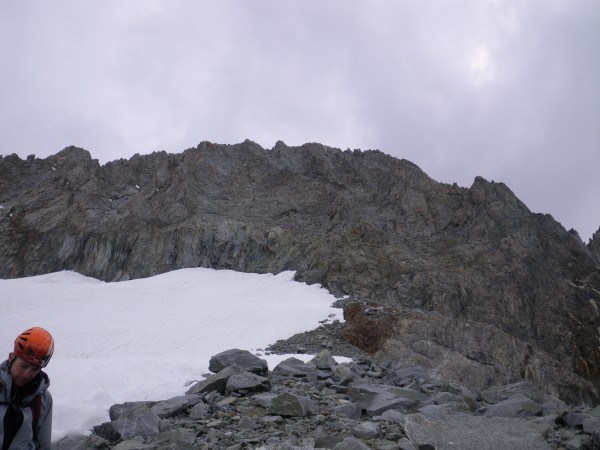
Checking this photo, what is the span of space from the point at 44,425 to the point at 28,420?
0.78 ft

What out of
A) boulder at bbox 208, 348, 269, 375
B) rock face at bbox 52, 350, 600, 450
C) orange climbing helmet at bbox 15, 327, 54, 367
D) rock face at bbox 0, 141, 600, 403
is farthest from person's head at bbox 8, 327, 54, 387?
rock face at bbox 0, 141, 600, 403

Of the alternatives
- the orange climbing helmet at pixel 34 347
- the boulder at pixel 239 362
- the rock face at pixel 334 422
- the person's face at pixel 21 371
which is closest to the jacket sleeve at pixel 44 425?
the person's face at pixel 21 371

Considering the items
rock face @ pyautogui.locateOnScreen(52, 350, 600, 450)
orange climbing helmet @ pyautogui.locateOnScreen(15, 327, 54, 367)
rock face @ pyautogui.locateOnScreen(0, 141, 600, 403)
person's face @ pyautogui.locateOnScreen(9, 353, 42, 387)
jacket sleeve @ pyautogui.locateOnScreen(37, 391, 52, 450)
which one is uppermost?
rock face @ pyautogui.locateOnScreen(0, 141, 600, 403)

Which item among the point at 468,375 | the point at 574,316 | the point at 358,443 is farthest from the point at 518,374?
the point at 574,316

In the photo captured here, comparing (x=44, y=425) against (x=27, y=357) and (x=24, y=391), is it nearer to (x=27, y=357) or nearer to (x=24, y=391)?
(x=24, y=391)

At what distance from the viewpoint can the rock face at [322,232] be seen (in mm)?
35719

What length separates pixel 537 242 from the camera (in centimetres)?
4519

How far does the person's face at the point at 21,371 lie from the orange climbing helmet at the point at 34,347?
4 cm

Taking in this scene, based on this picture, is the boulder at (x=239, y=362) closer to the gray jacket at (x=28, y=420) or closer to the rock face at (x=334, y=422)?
the rock face at (x=334, y=422)

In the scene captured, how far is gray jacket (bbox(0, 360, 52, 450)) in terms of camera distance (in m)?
3.74

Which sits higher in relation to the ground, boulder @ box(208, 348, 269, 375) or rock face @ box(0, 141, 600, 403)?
rock face @ box(0, 141, 600, 403)

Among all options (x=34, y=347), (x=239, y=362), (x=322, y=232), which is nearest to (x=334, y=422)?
(x=239, y=362)

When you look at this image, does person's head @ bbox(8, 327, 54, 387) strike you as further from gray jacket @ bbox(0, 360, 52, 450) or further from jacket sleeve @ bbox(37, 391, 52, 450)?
jacket sleeve @ bbox(37, 391, 52, 450)

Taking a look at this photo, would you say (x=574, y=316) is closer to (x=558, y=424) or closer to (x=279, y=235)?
(x=279, y=235)
